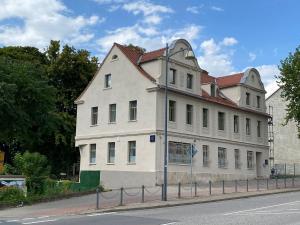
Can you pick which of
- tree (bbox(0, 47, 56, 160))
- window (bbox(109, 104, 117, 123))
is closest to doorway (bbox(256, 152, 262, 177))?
window (bbox(109, 104, 117, 123))

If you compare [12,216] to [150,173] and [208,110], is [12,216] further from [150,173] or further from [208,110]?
[208,110]

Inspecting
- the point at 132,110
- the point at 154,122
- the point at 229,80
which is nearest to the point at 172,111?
the point at 154,122

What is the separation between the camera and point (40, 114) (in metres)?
36.5

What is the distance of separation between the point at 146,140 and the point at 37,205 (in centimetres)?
1430

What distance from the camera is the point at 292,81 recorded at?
42562 millimetres

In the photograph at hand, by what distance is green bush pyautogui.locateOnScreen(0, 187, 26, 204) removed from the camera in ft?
81.0

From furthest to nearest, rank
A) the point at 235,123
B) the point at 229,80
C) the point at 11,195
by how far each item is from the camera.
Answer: the point at 229,80
the point at 235,123
the point at 11,195

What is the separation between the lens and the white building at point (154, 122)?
38.5m

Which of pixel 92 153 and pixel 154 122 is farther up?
pixel 154 122

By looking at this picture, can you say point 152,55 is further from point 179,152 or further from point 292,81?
point 292,81

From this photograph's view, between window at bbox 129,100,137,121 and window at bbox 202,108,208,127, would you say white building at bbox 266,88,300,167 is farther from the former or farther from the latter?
window at bbox 129,100,137,121

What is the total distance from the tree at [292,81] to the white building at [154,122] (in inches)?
211

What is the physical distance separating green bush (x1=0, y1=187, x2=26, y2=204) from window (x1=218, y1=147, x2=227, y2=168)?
874 inches

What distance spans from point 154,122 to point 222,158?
372 inches
